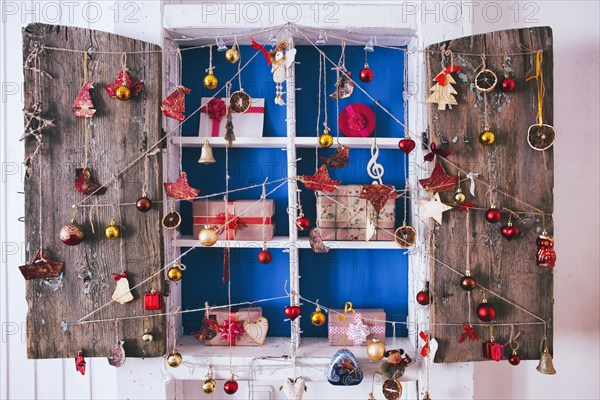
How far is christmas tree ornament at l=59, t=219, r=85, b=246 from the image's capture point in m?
1.45

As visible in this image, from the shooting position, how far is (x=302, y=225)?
1511mm

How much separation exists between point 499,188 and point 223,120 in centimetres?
101

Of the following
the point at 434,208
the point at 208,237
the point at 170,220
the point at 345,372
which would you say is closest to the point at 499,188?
the point at 434,208

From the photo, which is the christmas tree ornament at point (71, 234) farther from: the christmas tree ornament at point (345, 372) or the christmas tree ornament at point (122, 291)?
the christmas tree ornament at point (345, 372)

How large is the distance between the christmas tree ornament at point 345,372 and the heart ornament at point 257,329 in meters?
0.29

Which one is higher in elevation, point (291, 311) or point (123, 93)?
point (123, 93)

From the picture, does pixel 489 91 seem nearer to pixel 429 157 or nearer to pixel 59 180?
pixel 429 157

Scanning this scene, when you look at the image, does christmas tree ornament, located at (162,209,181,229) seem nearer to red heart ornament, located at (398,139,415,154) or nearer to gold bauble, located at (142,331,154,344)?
gold bauble, located at (142,331,154,344)

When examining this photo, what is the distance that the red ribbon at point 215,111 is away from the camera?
5.46ft

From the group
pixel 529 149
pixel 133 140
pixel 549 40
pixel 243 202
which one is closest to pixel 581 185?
pixel 529 149

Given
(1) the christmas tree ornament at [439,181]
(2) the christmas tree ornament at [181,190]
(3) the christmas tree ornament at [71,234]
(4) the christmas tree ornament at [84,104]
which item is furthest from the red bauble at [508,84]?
(3) the christmas tree ornament at [71,234]

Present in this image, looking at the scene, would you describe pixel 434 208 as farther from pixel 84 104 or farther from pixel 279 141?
pixel 84 104

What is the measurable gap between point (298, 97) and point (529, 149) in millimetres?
846

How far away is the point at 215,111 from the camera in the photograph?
1665 mm
